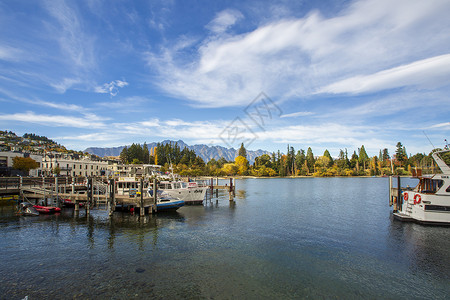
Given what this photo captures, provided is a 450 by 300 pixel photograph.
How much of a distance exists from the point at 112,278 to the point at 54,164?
258ft

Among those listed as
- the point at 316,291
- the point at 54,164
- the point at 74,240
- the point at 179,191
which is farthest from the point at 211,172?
the point at 316,291

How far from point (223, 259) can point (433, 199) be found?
1064 inches

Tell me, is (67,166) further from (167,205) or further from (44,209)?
(167,205)

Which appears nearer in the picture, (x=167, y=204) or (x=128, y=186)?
(x=167, y=204)

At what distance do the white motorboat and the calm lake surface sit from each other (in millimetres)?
1519

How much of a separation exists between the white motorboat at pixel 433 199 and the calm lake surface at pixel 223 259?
152cm

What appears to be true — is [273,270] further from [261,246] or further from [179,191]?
[179,191]

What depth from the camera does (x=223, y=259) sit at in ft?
62.8

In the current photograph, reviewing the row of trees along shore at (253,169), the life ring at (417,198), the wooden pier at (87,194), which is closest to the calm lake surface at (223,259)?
the life ring at (417,198)

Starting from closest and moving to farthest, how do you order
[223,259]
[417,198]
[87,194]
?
[223,259] → [417,198] → [87,194]

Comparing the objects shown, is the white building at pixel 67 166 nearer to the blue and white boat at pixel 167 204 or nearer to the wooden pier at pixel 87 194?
the wooden pier at pixel 87 194

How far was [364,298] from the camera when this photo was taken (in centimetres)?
1382

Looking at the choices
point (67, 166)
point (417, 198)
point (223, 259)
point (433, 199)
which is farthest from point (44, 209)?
point (433, 199)

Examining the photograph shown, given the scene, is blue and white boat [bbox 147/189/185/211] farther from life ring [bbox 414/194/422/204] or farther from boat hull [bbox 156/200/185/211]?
life ring [bbox 414/194/422/204]
